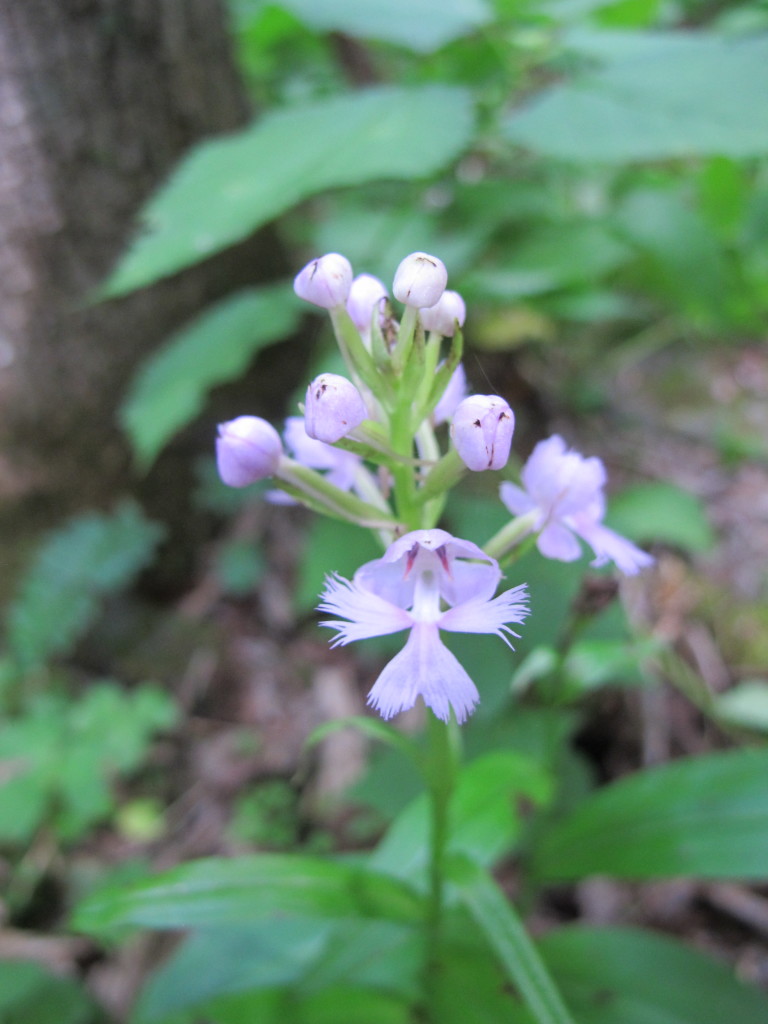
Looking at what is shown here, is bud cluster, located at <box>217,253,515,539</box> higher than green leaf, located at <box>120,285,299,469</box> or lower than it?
higher

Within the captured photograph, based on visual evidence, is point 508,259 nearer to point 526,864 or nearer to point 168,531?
point 168,531

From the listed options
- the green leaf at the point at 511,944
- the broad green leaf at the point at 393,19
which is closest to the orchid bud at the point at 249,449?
the green leaf at the point at 511,944

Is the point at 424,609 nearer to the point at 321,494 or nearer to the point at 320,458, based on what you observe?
the point at 321,494

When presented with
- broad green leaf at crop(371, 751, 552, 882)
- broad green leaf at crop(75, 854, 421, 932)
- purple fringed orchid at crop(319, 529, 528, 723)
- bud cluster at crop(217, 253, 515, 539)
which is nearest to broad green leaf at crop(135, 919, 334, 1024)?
broad green leaf at crop(371, 751, 552, 882)

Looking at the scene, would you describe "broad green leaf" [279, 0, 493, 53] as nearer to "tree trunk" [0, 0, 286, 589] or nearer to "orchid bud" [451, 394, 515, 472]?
"tree trunk" [0, 0, 286, 589]

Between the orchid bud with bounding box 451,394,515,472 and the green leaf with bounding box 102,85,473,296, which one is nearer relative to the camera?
the orchid bud with bounding box 451,394,515,472

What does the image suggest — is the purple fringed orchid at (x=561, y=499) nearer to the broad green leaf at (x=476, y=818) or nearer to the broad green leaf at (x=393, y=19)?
the broad green leaf at (x=476, y=818)
